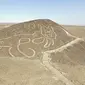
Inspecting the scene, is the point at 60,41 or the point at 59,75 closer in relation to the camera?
the point at 59,75

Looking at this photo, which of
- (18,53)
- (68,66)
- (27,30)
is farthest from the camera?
(27,30)

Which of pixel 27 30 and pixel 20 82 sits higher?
pixel 27 30

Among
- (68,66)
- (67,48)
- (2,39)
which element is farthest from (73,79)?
(2,39)

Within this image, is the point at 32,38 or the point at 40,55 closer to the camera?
the point at 40,55

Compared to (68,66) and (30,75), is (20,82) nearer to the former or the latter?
(30,75)

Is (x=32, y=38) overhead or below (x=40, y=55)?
overhead

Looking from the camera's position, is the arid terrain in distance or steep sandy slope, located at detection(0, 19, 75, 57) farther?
steep sandy slope, located at detection(0, 19, 75, 57)

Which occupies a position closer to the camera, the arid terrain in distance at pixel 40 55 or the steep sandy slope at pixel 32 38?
the arid terrain in distance at pixel 40 55

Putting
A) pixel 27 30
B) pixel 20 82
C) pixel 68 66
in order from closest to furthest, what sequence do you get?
pixel 20 82
pixel 68 66
pixel 27 30
